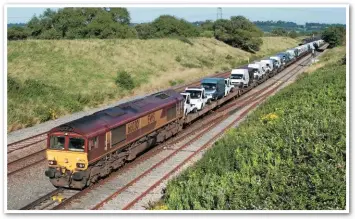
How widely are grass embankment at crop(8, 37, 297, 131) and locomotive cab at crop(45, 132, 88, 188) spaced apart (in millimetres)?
11110

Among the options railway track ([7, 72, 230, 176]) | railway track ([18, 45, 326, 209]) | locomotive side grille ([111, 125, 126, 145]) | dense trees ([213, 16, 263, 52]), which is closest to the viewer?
railway track ([18, 45, 326, 209])

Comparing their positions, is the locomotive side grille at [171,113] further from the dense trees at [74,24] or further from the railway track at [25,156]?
the dense trees at [74,24]

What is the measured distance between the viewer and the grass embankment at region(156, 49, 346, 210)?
13906 mm

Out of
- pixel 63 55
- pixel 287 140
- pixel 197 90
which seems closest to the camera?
pixel 287 140

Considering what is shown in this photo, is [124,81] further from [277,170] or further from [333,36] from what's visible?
[333,36]

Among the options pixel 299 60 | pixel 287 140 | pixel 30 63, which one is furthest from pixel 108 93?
pixel 299 60

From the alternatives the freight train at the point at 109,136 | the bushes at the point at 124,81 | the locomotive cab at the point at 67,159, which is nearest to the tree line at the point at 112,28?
the bushes at the point at 124,81

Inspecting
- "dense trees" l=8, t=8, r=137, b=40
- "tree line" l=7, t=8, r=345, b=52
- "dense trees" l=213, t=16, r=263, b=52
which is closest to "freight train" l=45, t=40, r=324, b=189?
"tree line" l=7, t=8, r=345, b=52

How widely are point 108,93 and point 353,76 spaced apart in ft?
89.8

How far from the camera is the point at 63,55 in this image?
4762 cm

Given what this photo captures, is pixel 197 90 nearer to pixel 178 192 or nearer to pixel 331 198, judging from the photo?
pixel 178 192

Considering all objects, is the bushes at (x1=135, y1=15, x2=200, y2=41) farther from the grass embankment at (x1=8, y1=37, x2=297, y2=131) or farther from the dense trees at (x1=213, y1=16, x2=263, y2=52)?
the grass embankment at (x1=8, y1=37, x2=297, y2=131)

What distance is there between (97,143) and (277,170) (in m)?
7.15

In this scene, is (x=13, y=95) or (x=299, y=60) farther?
(x=299, y=60)
